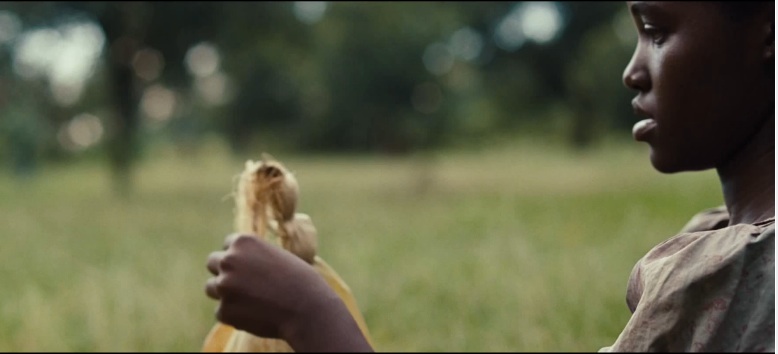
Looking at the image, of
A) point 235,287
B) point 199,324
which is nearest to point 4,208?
point 199,324

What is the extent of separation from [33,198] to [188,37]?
45.6 inches

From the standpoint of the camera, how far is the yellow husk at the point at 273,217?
0.78m

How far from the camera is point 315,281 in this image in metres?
0.46

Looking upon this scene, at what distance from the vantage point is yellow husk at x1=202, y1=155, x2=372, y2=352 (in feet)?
2.55

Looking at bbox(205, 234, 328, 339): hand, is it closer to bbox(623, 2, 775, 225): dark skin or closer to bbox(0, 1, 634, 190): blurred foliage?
bbox(623, 2, 775, 225): dark skin

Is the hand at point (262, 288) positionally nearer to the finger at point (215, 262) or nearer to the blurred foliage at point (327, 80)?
the finger at point (215, 262)

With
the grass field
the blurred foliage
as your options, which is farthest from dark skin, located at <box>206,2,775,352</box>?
the blurred foliage

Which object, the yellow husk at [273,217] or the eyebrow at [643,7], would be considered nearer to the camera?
the eyebrow at [643,7]

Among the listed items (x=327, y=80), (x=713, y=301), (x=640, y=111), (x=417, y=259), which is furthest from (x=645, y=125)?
(x=327, y=80)

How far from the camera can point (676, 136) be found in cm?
55

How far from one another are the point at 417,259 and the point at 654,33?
5.51 ft

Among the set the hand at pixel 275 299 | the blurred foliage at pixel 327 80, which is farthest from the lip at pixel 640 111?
the blurred foliage at pixel 327 80

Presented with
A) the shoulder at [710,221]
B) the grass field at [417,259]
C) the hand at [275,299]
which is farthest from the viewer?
the grass field at [417,259]

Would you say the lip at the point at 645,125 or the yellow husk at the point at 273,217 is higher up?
the lip at the point at 645,125
